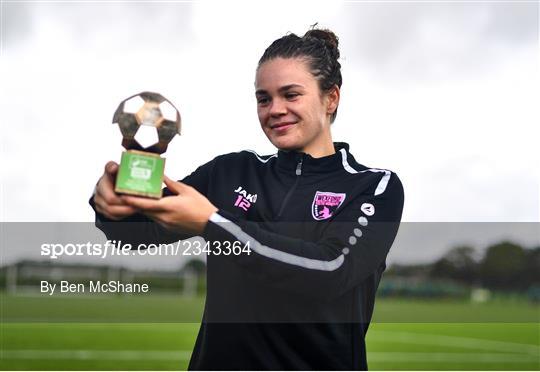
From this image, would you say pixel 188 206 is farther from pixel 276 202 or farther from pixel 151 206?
pixel 276 202

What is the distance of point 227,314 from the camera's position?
2.48 metres

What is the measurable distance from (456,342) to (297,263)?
Result: 52.3 ft

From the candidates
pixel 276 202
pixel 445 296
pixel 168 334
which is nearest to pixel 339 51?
pixel 276 202

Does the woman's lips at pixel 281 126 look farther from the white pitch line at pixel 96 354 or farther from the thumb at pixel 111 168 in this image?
the white pitch line at pixel 96 354

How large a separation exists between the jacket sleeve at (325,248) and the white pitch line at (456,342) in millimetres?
13899

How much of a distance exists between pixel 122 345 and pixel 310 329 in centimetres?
1290

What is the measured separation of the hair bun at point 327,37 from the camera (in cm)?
279

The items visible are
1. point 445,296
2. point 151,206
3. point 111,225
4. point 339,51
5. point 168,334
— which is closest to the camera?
point 151,206

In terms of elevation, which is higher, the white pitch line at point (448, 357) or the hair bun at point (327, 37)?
the hair bun at point (327, 37)

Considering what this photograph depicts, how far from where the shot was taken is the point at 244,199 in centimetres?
263

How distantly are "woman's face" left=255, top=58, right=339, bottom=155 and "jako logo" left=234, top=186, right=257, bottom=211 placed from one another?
0.73 ft

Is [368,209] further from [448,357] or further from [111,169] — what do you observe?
[448,357]

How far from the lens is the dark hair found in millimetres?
2537

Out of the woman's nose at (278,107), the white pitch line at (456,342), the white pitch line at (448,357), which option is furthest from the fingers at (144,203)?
the white pitch line at (456,342)
